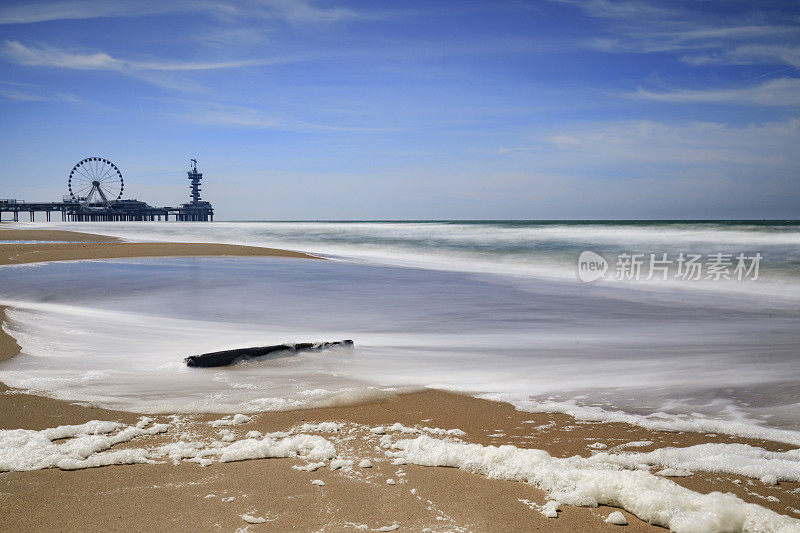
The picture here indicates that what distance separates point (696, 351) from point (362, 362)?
327 centimetres

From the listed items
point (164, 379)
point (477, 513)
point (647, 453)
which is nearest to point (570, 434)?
point (647, 453)

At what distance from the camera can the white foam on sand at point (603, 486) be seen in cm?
203

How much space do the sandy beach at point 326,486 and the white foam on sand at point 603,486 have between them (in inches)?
1.9

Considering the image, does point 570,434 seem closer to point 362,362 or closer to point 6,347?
point 362,362

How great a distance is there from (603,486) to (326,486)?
1136mm

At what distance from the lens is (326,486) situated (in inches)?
92.4

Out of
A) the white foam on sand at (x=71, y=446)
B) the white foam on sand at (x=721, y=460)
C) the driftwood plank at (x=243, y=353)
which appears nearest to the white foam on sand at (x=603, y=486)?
the white foam on sand at (x=721, y=460)

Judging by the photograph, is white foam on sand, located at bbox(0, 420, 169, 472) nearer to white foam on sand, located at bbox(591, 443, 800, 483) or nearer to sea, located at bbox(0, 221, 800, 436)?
sea, located at bbox(0, 221, 800, 436)

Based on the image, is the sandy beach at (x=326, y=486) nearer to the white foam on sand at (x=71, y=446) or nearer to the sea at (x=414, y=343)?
the white foam on sand at (x=71, y=446)

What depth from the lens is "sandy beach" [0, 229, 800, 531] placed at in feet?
6.79

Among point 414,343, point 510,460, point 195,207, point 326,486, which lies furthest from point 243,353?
point 195,207

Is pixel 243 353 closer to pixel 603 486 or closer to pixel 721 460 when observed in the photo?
pixel 603 486

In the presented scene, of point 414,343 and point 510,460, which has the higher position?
point 510,460

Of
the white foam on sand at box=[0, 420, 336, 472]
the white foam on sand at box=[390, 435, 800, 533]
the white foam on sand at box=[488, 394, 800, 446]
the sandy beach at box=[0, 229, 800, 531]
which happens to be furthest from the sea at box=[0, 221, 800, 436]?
the white foam on sand at box=[390, 435, 800, 533]
